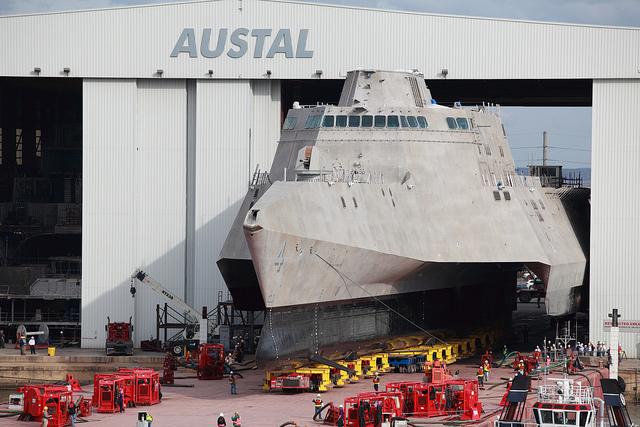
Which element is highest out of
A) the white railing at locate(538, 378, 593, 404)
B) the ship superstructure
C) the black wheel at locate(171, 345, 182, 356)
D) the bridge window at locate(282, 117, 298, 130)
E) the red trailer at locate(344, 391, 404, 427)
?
the bridge window at locate(282, 117, 298, 130)

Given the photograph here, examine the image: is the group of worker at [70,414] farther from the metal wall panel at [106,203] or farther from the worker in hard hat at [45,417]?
the metal wall panel at [106,203]

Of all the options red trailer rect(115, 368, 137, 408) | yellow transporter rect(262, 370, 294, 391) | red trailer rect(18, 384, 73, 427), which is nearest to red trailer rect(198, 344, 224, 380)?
yellow transporter rect(262, 370, 294, 391)

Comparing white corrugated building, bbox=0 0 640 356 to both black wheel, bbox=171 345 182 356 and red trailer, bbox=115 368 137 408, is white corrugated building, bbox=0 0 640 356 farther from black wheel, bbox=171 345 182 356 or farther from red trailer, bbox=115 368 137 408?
red trailer, bbox=115 368 137 408

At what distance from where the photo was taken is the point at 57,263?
7306 cm

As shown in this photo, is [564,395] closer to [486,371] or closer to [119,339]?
[486,371]

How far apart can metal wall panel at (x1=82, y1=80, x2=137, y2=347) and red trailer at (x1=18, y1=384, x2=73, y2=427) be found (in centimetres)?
1851

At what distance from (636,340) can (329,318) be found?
16.9 metres

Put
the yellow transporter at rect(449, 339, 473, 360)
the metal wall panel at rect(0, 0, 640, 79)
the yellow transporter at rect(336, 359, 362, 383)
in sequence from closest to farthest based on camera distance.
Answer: the yellow transporter at rect(336, 359, 362, 383)
the yellow transporter at rect(449, 339, 473, 360)
the metal wall panel at rect(0, 0, 640, 79)

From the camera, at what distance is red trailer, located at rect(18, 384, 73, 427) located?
39.5 metres

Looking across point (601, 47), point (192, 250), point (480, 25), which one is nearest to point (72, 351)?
point (192, 250)

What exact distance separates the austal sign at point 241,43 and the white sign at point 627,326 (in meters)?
17.5

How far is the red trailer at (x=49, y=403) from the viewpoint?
39531 mm

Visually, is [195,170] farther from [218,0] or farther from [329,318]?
[329,318]

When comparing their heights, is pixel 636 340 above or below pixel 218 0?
below
